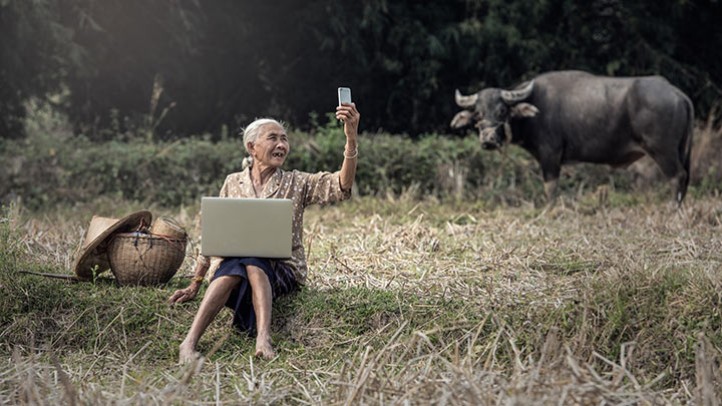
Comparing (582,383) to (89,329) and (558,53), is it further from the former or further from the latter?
(558,53)

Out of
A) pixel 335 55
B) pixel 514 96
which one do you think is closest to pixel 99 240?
pixel 514 96

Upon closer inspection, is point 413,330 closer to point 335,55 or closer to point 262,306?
point 262,306

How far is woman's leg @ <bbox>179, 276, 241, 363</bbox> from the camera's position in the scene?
163 inches

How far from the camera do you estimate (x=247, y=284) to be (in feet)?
14.5

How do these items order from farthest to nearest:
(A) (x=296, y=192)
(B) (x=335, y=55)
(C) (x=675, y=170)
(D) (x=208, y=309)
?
(B) (x=335, y=55) → (C) (x=675, y=170) → (A) (x=296, y=192) → (D) (x=208, y=309)

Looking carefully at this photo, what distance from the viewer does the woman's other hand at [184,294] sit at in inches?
182

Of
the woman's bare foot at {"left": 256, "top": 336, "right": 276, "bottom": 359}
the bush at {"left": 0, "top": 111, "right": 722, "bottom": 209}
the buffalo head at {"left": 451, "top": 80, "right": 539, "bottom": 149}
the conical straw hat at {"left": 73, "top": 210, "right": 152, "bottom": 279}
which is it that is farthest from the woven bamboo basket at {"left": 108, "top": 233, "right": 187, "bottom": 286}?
the buffalo head at {"left": 451, "top": 80, "right": 539, "bottom": 149}

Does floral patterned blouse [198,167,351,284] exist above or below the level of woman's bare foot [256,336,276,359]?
above

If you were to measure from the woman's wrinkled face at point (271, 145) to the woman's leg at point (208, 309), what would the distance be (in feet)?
2.03

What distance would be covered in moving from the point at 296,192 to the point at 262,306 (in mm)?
669

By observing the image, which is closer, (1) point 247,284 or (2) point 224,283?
(2) point 224,283

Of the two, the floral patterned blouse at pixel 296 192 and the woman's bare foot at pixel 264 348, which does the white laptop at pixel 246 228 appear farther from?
the woman's bare foot at pixel 264 348

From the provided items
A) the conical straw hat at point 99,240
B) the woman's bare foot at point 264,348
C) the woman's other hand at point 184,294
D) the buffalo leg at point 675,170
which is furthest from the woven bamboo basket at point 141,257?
the buffalo leg at point 675,170

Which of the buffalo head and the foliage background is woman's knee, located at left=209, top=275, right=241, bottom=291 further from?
the foliage background
